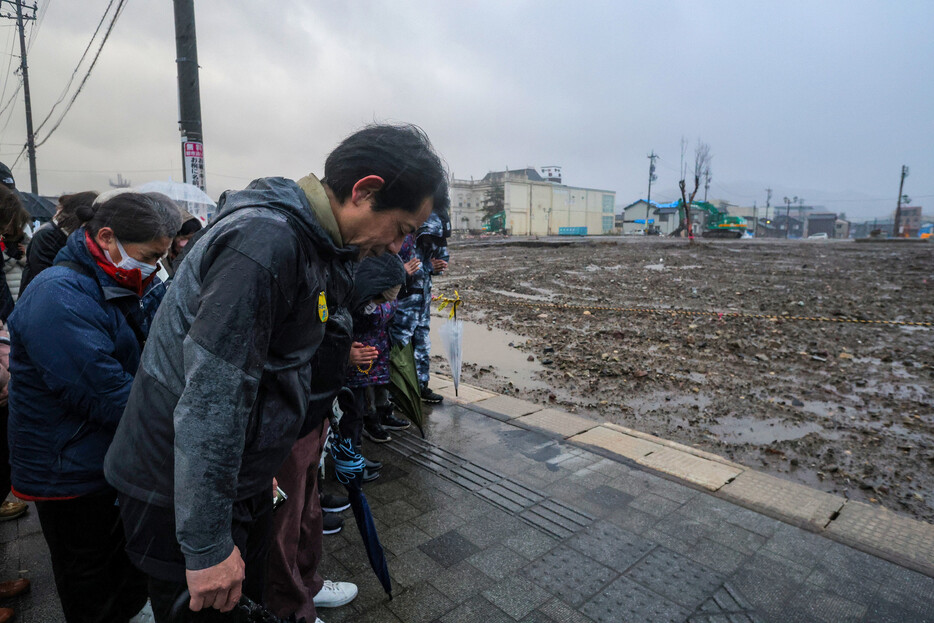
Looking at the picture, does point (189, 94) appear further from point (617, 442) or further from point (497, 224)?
point (497, 224)

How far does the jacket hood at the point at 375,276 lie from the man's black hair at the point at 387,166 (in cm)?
141

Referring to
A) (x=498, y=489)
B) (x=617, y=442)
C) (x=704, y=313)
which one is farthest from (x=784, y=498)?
(x=704, y=313)

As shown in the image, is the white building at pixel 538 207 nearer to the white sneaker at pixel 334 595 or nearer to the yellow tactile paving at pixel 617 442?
the yellow tactile paving at pixel 617 442

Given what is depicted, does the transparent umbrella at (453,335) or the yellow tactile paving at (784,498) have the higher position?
the transparent umbrella at (453,335)

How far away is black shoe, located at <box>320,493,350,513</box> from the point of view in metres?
3.27

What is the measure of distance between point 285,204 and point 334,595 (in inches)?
75.6

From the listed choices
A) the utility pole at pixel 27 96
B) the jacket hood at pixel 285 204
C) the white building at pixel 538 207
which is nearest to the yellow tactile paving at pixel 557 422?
the jacket hood at pixel 285 204

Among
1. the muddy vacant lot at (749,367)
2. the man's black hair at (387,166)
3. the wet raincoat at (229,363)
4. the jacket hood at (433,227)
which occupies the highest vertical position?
the man's black hair at (387,166)

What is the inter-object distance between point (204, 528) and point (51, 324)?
104cm

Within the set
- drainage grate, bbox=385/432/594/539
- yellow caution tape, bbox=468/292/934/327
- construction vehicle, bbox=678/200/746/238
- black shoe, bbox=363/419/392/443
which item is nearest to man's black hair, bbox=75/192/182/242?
drainage grate, bbox=385/432/594/539

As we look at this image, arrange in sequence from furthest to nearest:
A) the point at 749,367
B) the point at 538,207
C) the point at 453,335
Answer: the point at 538,207 → the point at 749,367 → the point at 453,335

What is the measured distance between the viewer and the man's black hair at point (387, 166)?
1415 millimetres

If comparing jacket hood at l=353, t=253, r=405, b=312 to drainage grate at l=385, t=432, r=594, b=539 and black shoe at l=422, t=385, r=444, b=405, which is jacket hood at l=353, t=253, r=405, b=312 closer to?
drainage grate at l=385, t=432, r=594, b=539

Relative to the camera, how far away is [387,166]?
1.41 metres
